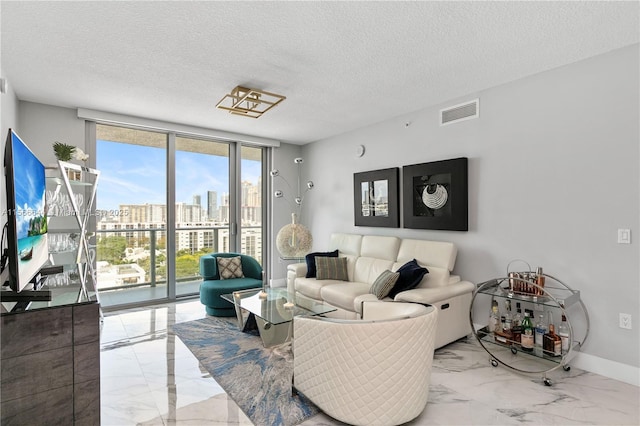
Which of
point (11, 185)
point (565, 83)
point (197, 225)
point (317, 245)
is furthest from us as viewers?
point (317, 245)

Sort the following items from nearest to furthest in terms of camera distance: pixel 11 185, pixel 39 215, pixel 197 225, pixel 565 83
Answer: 1. pixel 11 185
2. pixel 39 215
3. pixel 565 83
4. pixel 197 225

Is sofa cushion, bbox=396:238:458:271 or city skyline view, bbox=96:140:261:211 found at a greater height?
city skyline view, bbox=96:140:261:211

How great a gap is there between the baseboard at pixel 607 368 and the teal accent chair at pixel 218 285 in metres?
3.27

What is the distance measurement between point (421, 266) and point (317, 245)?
2335 millimetres

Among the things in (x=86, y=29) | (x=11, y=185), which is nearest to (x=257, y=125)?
(x=86, y=29)

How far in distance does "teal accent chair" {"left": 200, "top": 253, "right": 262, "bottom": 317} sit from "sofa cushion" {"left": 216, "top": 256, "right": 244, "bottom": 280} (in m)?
0.06

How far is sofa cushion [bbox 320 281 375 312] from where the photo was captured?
352 centimetres

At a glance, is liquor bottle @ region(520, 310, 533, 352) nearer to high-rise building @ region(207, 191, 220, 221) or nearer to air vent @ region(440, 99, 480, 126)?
air vent @ region(440, 99, 480, 126)

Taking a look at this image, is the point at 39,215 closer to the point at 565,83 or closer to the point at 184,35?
the point at 184,35

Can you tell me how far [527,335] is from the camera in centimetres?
269

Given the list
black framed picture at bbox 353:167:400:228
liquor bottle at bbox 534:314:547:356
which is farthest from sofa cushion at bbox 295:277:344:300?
liquor bottle at bbox 534:314:547:356

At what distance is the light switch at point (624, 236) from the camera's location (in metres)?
2.51

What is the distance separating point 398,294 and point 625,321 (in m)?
1.69

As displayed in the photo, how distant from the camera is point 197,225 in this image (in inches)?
200
